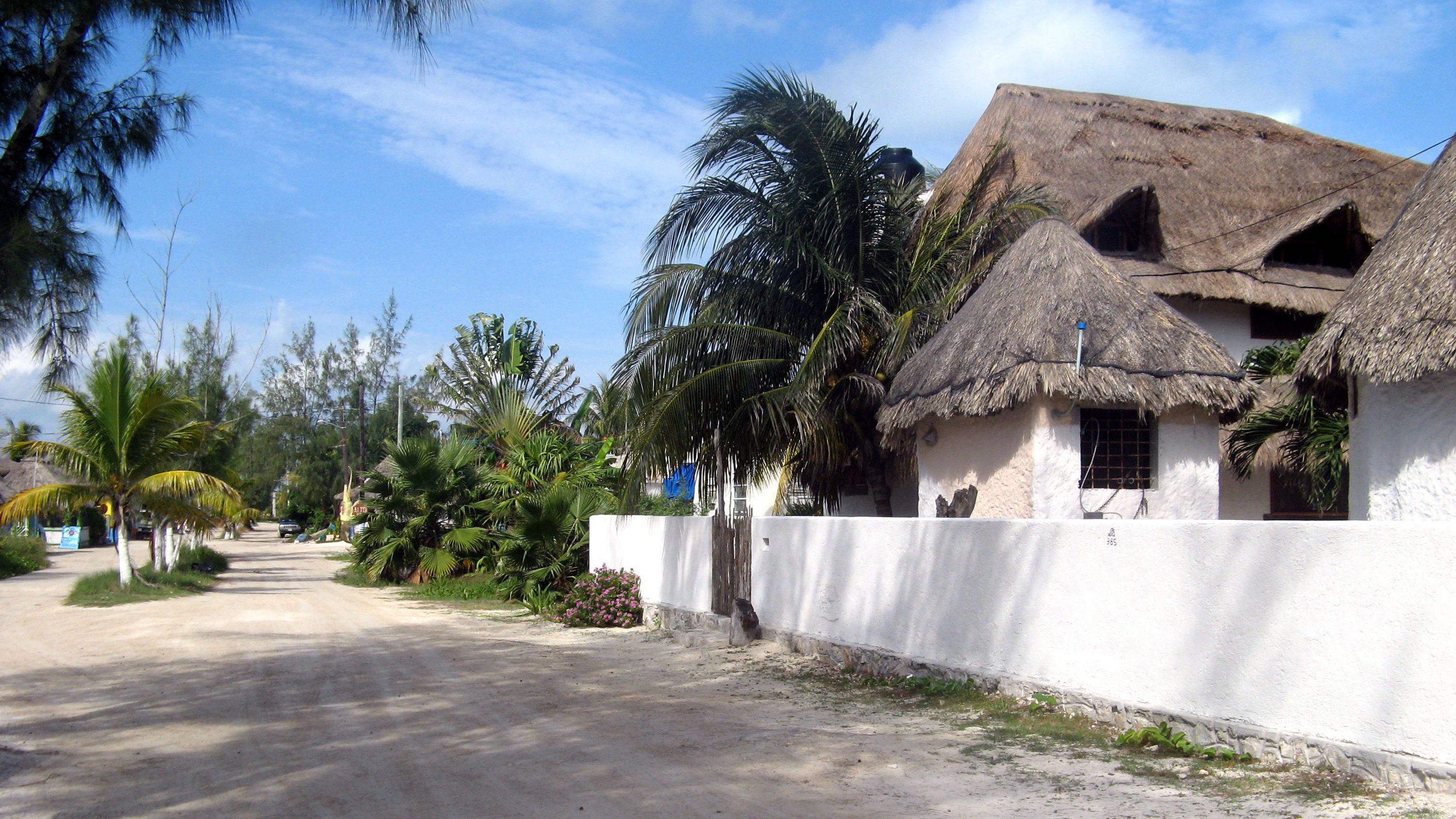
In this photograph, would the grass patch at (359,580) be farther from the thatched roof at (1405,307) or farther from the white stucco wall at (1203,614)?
the thatched roof at (1405,307)

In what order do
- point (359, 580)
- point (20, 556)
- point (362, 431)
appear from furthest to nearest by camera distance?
point (362, 431) < point (20, 556) < point (359, 580)

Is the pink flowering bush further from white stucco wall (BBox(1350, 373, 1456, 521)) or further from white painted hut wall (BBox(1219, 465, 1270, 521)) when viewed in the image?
white stucco wall (BBox(1350, 373, 1456, 521))

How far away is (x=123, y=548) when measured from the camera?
715 inches

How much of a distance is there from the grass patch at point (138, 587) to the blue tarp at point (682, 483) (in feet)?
→ 31.8

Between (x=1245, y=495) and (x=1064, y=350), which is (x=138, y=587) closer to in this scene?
(x=1064, y=350)

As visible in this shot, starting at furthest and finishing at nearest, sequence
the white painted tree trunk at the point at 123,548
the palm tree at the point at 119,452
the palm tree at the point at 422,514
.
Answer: the palm tree at the point at 422,514 < the white painted tree trunk at the point at 123,548 < the palm tree at the point at 119,452

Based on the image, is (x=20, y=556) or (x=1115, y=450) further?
(x=20, y=556)

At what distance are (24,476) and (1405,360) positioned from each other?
175 feet

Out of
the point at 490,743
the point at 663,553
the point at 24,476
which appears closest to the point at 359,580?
the point at 663,553

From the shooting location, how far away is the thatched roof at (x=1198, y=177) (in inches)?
595

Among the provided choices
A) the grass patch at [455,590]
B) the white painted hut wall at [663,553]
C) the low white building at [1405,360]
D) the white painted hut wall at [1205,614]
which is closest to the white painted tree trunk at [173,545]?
the grass patch at [455,590]

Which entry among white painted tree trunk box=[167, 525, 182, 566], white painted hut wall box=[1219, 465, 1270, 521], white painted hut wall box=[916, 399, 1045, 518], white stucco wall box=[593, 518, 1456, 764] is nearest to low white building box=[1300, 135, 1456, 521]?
white painted hut wall box=[916, 399, 1045, 518]

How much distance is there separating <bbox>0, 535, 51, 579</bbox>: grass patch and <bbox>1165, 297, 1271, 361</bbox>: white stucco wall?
27.6 metres

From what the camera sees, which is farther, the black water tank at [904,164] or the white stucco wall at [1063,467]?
the black water tank at [904,164]
